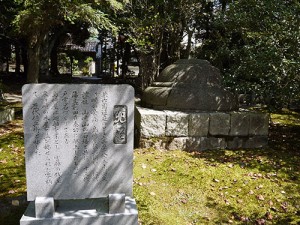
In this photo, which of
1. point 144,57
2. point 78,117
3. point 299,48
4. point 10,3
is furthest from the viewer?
point 144,57

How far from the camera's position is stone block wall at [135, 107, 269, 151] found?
674 cm

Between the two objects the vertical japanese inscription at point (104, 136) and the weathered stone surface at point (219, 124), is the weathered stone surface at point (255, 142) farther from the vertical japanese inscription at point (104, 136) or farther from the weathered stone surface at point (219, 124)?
the vertical japanese inscription at point (104, 136)

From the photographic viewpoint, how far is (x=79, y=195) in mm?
3506

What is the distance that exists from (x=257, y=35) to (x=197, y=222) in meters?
4.88

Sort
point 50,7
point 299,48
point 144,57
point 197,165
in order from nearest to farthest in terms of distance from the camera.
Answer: point 197,165
point 299,48
point 50,7
point 144,57

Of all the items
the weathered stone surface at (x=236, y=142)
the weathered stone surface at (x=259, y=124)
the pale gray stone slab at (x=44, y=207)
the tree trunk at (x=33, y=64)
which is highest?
the tree trunk at (x=33, y=64)

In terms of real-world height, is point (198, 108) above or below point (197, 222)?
above

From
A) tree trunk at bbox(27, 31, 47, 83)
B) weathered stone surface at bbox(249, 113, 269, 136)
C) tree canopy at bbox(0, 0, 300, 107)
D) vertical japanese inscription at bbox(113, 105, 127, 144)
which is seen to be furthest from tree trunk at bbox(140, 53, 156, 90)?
vertical japanese inscription at bbox(113, 105, 127, 144)

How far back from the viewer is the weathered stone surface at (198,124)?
6824mm

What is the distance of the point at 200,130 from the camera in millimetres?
6930

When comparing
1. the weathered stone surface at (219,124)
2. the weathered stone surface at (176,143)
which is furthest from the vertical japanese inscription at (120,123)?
the weathered stone surface at (219,124)

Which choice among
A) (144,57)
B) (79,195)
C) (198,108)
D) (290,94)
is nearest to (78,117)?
(79,195)

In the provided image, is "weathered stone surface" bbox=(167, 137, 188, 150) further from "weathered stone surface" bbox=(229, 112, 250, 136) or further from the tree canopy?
the tree canopy

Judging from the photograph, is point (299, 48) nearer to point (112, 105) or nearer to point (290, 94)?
point (290, 94)
